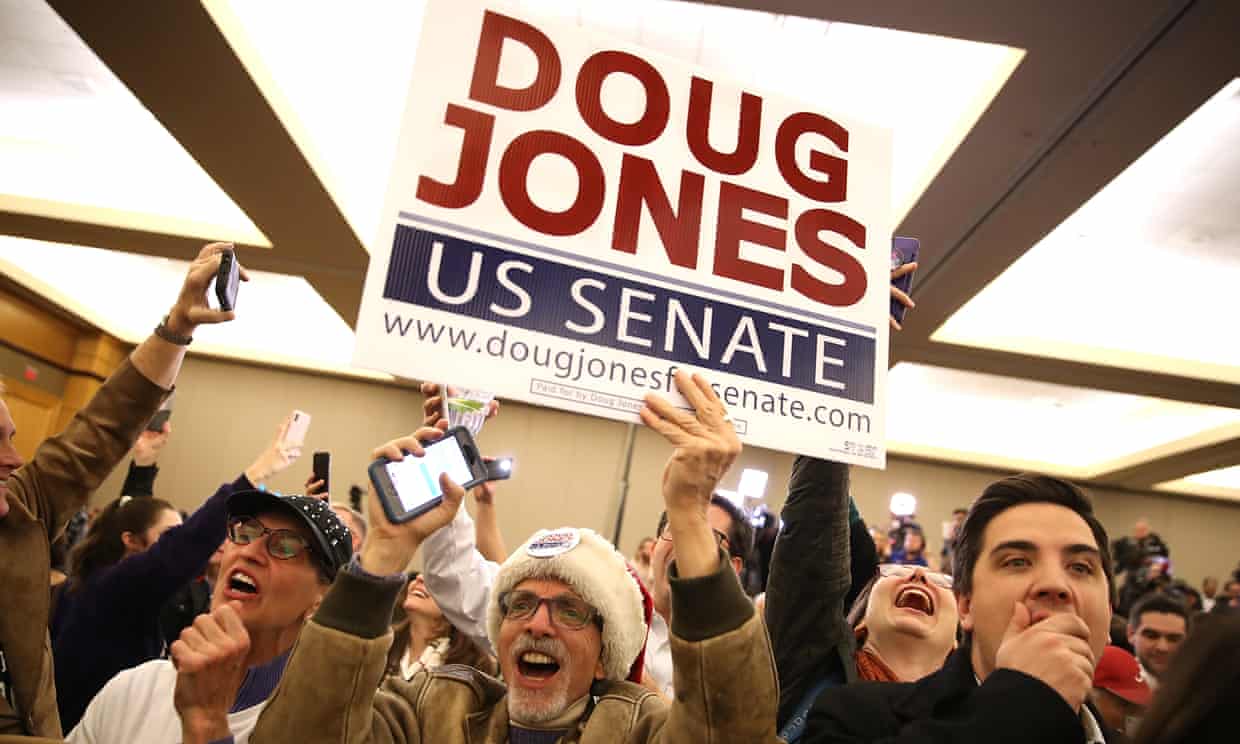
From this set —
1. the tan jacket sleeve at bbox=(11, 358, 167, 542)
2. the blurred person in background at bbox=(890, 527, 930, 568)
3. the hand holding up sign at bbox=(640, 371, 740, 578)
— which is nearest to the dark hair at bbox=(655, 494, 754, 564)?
the hand holding up sign at bbox=(640, 371, 740, 578)

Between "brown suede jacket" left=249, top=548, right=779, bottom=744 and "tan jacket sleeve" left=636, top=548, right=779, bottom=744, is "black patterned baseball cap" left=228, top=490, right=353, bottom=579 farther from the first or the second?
"tan jacket sleeve" left=636, top=548, right=779, bottom=744


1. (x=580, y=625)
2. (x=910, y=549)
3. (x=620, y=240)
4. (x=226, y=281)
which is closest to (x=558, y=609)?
(x=580, y=625)

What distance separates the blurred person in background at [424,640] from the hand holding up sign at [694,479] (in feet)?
4.72

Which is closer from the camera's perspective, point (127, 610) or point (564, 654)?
point (564, 654)

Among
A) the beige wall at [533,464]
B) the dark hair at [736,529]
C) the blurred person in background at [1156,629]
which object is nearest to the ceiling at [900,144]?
the dark hair at [736,529]

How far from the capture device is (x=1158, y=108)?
12.5 feet

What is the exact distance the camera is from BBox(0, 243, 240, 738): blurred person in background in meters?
1.71

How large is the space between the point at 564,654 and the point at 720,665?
56cm

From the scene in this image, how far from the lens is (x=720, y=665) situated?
1156mm

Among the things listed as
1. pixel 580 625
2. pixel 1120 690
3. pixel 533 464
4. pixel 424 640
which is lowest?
pixel 424 640

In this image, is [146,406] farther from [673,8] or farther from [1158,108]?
[1158,108]

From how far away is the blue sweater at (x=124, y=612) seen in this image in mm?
2195

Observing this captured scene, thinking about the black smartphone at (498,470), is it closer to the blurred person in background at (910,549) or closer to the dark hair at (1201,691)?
the dark hair at (1201,691)

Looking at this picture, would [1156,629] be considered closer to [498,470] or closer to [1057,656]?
[1057,656]
